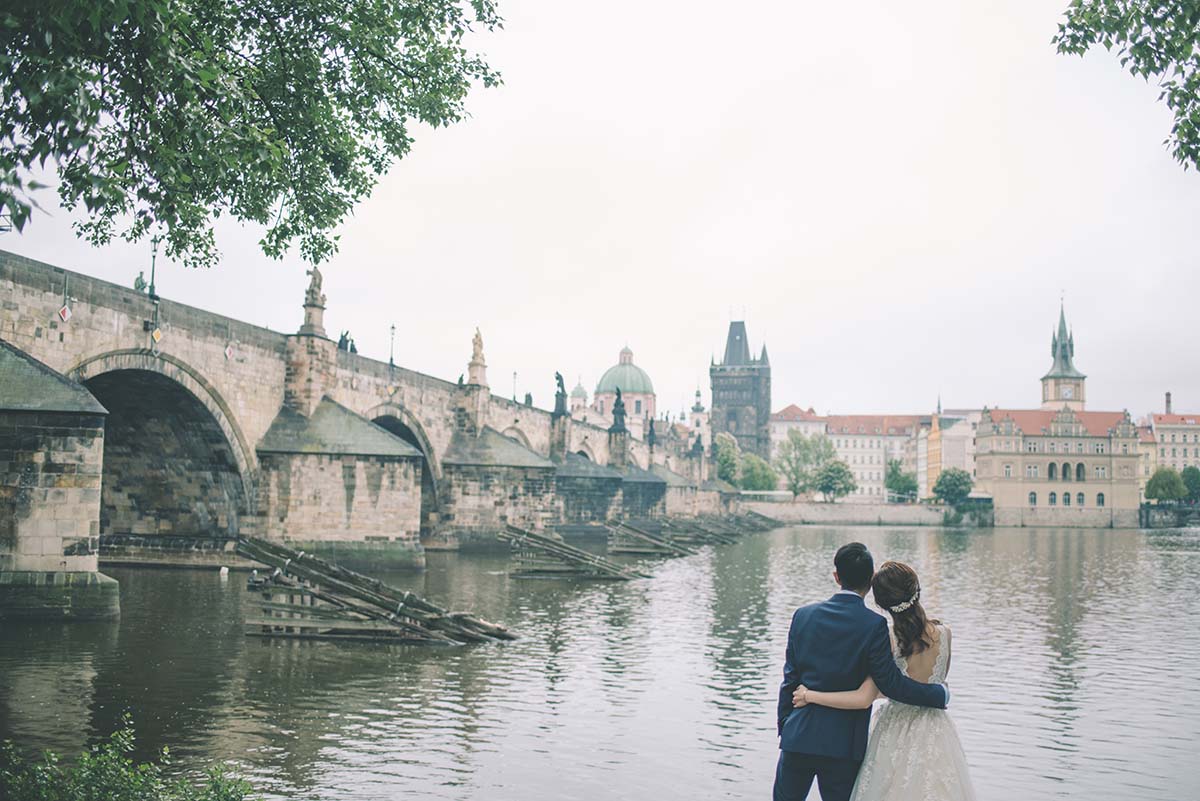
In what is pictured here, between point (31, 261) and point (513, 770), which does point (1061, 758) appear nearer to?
point (513, 770)

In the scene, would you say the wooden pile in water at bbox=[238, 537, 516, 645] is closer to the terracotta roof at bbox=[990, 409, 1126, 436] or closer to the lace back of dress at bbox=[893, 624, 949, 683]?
the lace back of dress at bbox=[893, 624, 949, 683]

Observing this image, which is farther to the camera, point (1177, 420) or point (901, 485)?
point (1177, 420)

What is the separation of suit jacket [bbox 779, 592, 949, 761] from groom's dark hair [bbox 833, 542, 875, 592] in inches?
2.7

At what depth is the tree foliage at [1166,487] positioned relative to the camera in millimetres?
132750

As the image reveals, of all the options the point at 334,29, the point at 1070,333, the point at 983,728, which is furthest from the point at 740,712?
the point at 1070,333

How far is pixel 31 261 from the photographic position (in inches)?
868

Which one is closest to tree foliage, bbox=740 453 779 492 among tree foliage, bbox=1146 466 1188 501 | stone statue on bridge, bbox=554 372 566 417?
tree foliage, bbox=1146 466 1188 501

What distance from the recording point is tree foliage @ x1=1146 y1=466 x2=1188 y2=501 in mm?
132750

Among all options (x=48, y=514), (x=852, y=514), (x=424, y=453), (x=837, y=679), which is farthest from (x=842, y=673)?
(x=852, y=514)

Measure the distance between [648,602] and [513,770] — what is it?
16802mm

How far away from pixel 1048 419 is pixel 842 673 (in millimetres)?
138733

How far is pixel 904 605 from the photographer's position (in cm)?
579

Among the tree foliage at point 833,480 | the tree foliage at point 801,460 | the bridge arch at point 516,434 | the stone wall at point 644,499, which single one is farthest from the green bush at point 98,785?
the tree foliage at point 801,460

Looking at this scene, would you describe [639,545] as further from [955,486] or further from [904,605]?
[955,486]
